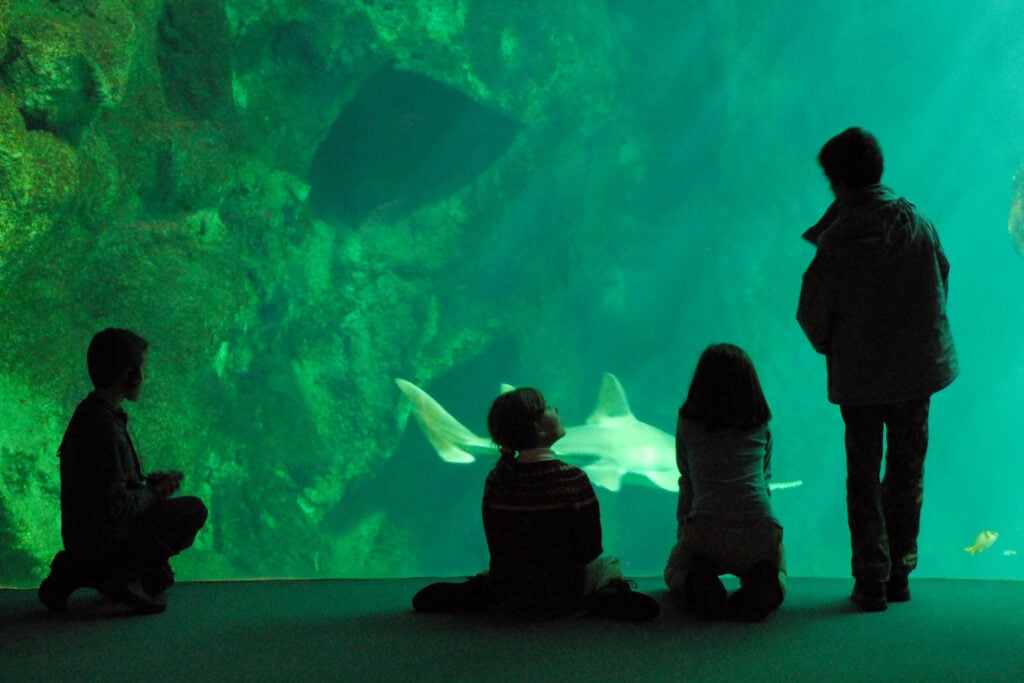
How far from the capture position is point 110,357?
8.25 ft

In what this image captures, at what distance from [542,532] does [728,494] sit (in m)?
0.64

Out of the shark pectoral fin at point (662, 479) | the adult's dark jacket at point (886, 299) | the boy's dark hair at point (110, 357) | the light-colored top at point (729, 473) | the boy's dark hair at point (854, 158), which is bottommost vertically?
the shark pectoral fin at point (662, 479)

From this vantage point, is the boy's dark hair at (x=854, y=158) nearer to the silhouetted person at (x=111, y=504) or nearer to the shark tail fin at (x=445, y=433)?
the silhouetted person at (x=111, y=504)

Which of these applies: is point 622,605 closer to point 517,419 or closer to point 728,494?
point 728,494

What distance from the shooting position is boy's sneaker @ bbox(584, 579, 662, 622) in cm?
225

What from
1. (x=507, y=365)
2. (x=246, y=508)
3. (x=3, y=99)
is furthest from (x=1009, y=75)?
(x=3, y=99)

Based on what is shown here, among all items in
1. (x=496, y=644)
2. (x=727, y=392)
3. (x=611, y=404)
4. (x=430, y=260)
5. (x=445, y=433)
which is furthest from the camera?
(x=430, y=260)

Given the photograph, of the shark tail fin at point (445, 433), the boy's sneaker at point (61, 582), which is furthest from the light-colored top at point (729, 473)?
the shark tail fin at point (445, 433)

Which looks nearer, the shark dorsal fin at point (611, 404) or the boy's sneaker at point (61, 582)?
the boy's sneaker at point (61, 582)

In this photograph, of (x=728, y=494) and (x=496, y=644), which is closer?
(x=496, y=644)

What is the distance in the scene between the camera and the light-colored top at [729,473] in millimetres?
2389

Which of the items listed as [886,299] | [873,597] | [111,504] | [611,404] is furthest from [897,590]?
[611,404]

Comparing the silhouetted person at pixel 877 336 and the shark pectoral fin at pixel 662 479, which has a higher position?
the silhouetted person at pixel 877 336

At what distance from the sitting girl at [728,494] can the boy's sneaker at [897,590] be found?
1.48ft
